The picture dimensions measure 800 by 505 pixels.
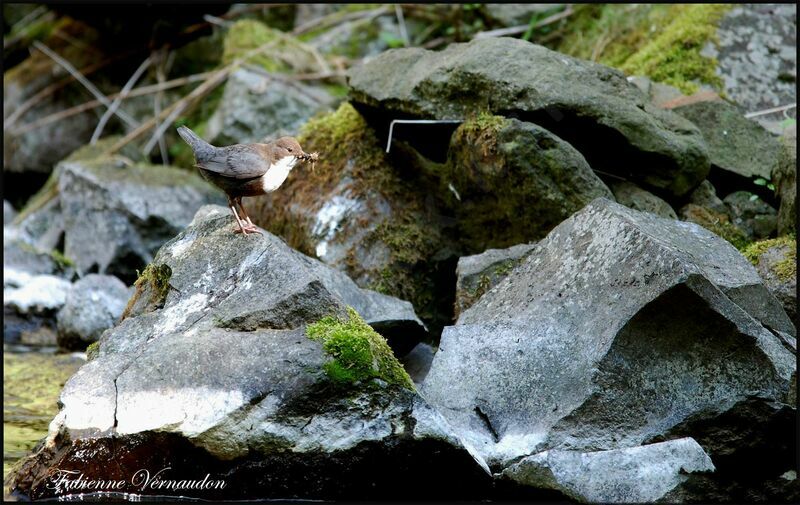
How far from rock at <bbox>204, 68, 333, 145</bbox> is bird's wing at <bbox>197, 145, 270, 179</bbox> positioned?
4.58 metres

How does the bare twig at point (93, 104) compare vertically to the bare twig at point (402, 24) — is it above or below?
below

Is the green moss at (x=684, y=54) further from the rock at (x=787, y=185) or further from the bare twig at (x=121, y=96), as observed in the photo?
the bare twig at (x=121, y=96)

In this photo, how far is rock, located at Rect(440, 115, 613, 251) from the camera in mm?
5270

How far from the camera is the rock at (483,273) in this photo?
5.07m

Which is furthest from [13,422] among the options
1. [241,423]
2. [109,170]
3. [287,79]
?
[287,79]

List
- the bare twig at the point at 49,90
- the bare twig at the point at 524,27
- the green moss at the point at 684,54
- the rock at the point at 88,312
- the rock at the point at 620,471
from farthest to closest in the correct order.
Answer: the bare twig at the point at 49,90, the bare twig at the point at 524,27, the green moss at the point at 684,54, the rock at the point at 88,312, the rock at the point at 620,471

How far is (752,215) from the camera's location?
229 inches

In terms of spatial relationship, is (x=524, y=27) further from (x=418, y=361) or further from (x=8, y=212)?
(x=8, y=212)

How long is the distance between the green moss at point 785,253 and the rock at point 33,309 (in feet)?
17.8

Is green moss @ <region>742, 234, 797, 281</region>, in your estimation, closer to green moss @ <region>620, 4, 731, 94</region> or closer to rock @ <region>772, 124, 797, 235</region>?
rock @ <region>772, 124, 797, 235</region>

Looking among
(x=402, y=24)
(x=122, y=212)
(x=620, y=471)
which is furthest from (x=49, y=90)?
(x=620, y=471)

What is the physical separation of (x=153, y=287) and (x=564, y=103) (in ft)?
8.74

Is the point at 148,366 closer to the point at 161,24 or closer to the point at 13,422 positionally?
the point at 13,422

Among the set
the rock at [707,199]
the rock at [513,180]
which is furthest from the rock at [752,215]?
the rock at [513,180]
